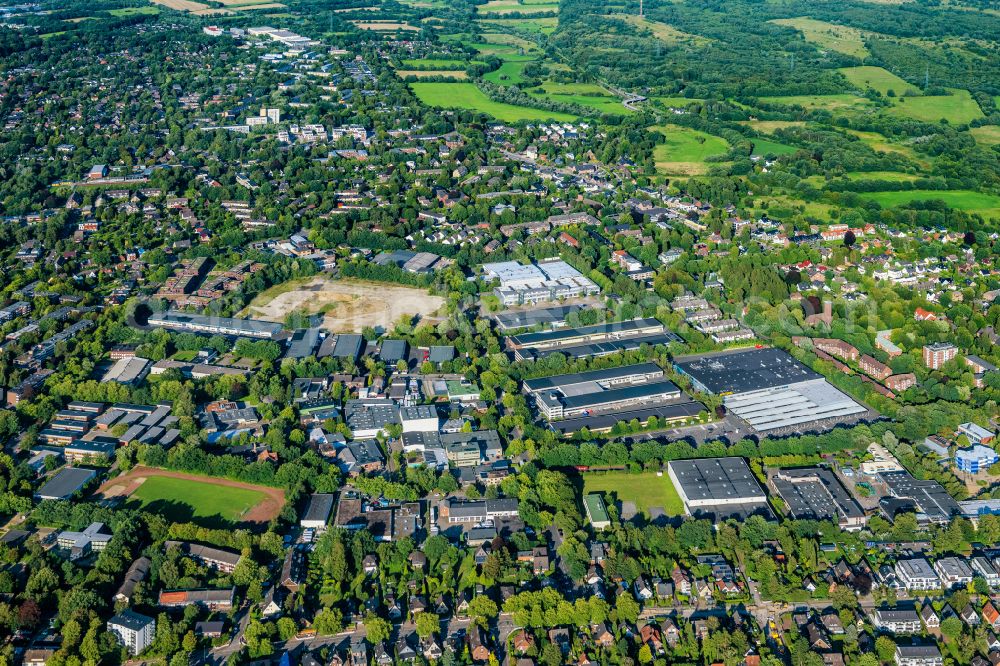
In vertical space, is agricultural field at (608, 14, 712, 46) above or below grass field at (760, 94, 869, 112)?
above

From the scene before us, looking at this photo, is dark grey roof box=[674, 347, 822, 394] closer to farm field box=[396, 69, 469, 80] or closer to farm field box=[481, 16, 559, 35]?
farm field box=[396, 69, 469, 80]

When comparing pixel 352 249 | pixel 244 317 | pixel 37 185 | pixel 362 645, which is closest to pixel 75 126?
pixel 37 185

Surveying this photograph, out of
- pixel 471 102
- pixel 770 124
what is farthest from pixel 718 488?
pixel 471 102

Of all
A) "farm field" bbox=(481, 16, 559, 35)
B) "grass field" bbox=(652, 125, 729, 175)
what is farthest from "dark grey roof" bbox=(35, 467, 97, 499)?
"farm field" bbox=(481, 16, 559, 35)

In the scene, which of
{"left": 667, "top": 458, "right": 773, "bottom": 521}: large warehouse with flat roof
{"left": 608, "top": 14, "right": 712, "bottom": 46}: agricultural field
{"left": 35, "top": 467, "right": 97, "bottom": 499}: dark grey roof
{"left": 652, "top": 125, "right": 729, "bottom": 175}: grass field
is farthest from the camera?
{"left": 608, "top": 14, "right": 712, "bottom": 46}: agricultural field

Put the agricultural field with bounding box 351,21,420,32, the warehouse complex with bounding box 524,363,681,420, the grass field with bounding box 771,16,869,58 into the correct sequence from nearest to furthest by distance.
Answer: the warehouse complex with bounding box 524,363,681,420, the grass field with bounding box 771,16,869,58, the agricultural field with bounding box 351,21,420,32

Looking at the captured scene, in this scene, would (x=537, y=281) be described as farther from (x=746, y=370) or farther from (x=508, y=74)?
(x=508, y=74)

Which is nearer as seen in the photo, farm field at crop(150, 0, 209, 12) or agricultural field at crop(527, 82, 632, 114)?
agricultural field at crop(527, 82, 632, 114)
